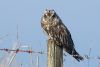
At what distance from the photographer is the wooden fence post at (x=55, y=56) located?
464 centimetres

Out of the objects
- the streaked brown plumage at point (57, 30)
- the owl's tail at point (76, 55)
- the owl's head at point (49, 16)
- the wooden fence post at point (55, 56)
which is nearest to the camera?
the wooden fence post at point (55, 56)

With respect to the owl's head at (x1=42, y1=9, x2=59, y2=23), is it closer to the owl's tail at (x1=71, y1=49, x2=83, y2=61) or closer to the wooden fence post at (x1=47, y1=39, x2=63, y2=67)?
the owl's tail at (x1=71, y1=49, x2=83, y2=61)

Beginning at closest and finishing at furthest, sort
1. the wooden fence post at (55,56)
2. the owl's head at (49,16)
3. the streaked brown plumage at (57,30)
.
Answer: the wooden fence post at (55,56) < the streaked brown plumage at (57,30) < the owl's head at (49,16)

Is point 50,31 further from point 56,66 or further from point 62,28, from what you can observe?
point 56,66

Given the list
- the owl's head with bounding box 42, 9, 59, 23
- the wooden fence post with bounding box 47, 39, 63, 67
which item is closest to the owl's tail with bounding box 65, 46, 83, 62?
the wooden fence post with bounding box 47, 39, 63, 67

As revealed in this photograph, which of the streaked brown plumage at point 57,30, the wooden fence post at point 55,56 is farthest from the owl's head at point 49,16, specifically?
the wooden fence post at point 55,56

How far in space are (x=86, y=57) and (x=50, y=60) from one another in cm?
139

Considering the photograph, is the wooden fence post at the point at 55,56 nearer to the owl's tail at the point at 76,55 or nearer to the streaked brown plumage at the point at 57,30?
the owl's tail at the point at 76,55

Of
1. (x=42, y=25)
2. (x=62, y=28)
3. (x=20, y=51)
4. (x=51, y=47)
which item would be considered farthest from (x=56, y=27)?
(x=51, y=47)

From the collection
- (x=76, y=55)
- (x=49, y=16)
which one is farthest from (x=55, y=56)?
(x=49, y=16)

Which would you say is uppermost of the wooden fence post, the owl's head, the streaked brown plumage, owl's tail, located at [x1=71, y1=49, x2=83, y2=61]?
the owl's head

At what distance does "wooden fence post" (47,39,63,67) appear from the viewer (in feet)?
15.2

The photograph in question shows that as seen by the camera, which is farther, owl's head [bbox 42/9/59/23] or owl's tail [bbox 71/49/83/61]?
owl's head [bbox 42/9/59/23]

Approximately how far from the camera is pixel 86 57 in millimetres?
5922
